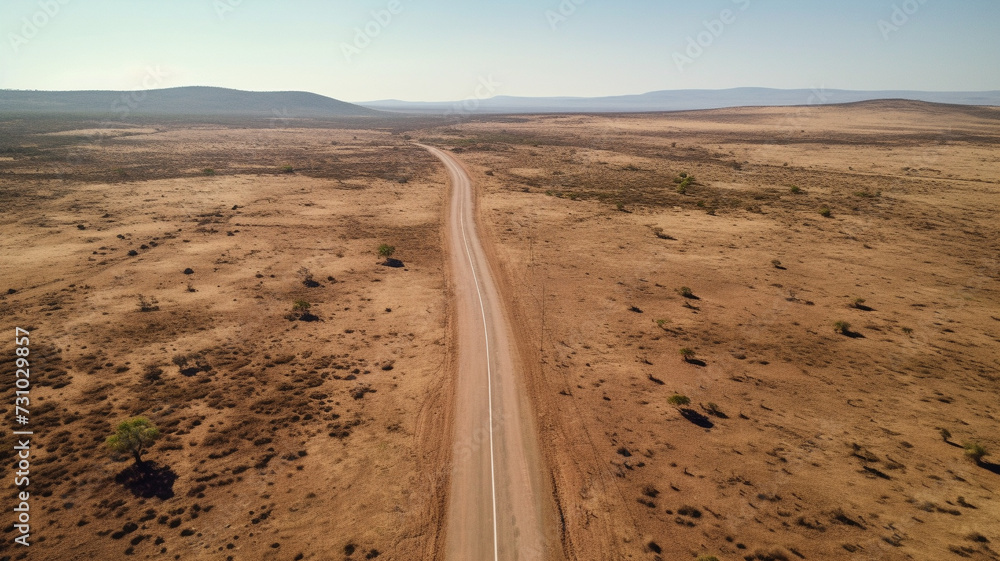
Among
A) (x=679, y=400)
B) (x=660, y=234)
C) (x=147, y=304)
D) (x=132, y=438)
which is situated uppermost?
(x=660, y=234)

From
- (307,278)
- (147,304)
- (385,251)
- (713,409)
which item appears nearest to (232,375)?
(147,304)

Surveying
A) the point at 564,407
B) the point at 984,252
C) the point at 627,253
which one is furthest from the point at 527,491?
the point at 984,252

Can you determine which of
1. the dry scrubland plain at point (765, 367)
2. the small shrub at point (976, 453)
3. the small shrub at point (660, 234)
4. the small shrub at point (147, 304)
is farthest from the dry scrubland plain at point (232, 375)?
the small shrub at point (660, 234)

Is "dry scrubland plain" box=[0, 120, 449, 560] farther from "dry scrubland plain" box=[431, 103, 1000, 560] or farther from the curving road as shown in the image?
"dry scrubland plain" box=[431, 103, 1000, 560]

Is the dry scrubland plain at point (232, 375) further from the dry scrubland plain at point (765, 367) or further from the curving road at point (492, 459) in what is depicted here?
the dry scrubland plain at point (765, 367)

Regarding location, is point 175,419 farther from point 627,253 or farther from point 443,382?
point 627,253

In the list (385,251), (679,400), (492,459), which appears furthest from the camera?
(385,251)

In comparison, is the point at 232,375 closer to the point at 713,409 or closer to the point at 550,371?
the point at 550,371

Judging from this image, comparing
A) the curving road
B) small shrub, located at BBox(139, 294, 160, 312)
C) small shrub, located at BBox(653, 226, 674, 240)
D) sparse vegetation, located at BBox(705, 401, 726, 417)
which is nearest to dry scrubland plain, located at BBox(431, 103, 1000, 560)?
sparse vegetation, located at BBox(705, 401, 726, 417)
